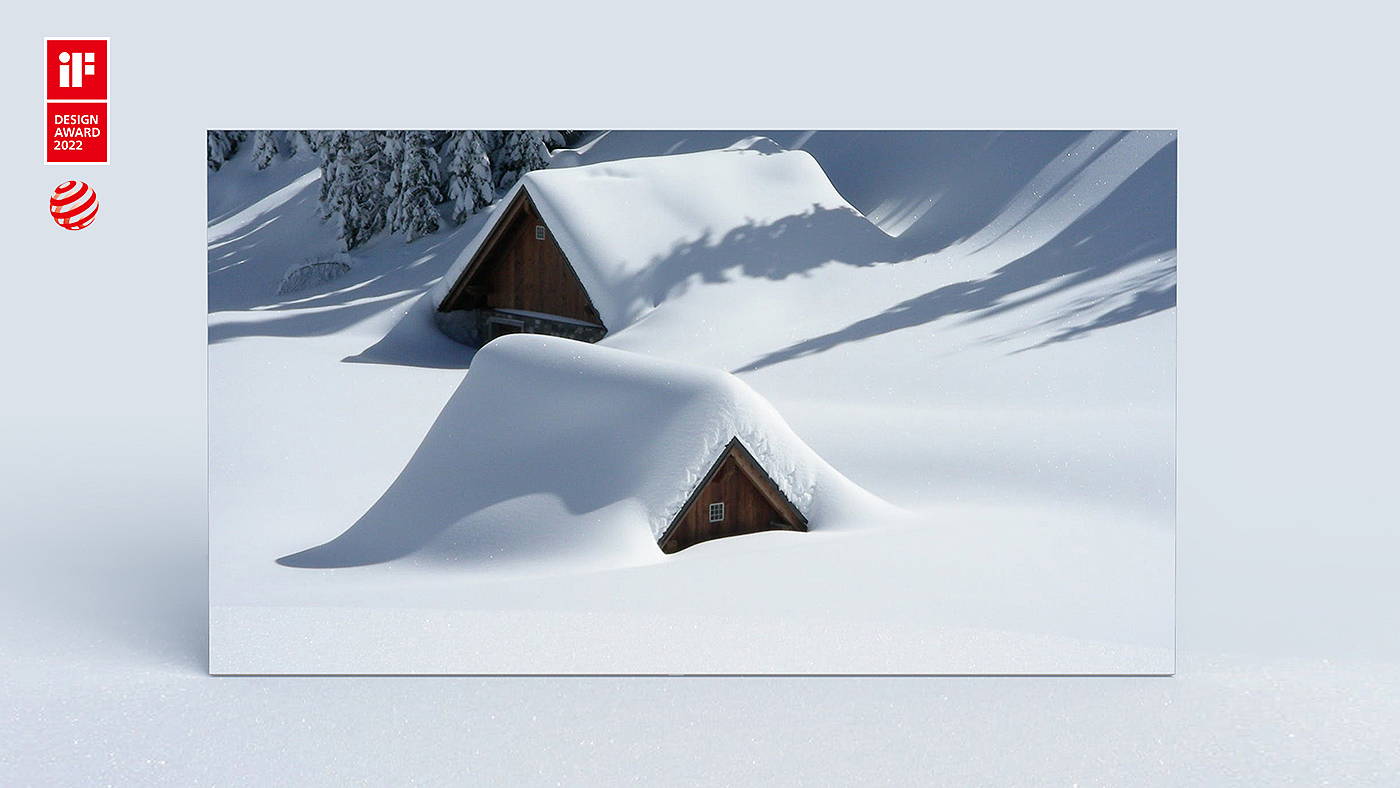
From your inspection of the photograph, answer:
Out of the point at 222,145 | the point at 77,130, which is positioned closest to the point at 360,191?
the point at 222,145

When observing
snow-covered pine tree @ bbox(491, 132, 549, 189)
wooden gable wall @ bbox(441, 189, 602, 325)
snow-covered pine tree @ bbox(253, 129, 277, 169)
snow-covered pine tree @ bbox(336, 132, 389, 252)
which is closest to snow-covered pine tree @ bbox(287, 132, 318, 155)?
snow-covered pine tree @ bbox(253, 129, 277, 169)

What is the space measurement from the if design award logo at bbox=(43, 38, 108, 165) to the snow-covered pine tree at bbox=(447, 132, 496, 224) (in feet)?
10.7

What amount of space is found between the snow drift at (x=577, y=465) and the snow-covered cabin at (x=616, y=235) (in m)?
0.52

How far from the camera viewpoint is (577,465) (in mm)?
10891

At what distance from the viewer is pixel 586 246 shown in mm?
11484

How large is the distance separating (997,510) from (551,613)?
314cm

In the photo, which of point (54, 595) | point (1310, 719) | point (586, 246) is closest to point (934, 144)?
point (586, 246)

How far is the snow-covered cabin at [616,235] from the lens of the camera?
37.4ft

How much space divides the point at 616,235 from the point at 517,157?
888 mm

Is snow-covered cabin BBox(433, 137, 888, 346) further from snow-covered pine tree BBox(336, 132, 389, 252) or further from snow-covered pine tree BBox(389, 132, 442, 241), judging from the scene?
snow-covered pine tree BBox(336, 132, 389, 252)

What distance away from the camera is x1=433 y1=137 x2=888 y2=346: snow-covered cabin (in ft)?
37.4

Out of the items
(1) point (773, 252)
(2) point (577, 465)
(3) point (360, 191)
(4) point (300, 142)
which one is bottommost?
(2) point (577, 465)

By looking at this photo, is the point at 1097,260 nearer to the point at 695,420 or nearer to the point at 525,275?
the point at 695,420

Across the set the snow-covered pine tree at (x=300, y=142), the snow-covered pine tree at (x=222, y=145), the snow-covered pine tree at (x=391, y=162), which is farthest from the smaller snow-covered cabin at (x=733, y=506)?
the snow-covered pine tree at (x=222, y=145)
